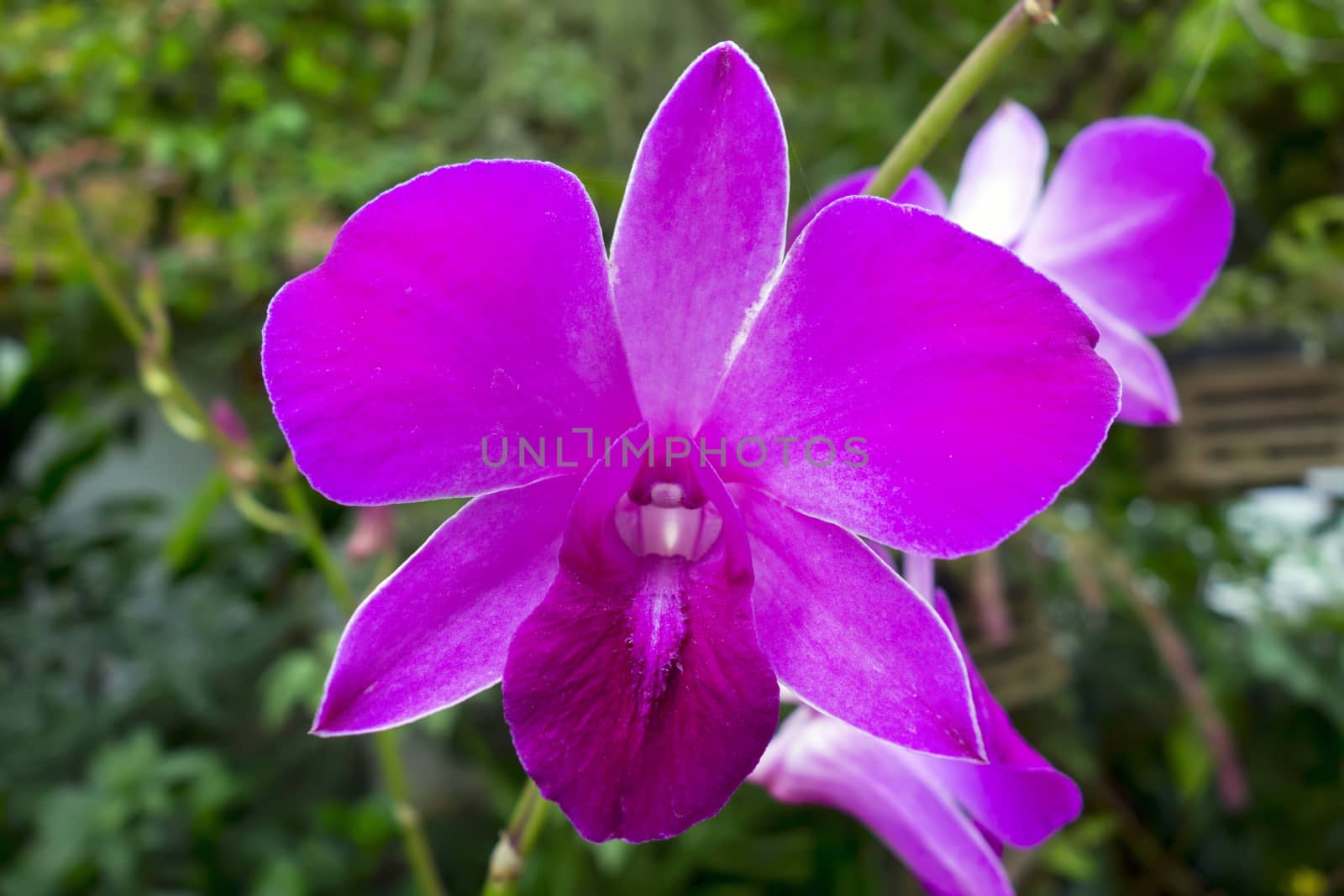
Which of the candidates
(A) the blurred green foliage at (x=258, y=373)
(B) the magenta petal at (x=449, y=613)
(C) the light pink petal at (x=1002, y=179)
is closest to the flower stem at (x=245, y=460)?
(A) the blurred green foliage at (x=258, y=373)

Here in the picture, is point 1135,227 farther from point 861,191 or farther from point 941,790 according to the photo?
point 941,790

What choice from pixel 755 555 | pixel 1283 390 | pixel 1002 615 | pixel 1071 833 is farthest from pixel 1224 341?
pixel 755 555

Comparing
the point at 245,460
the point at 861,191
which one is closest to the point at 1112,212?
the point at 861,191

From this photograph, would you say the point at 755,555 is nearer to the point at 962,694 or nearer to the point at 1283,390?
the point at 962,694

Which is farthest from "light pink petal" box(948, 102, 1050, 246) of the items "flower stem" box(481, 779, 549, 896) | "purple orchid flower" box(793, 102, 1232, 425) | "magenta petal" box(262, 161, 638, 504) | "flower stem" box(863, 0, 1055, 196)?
"flower stem" box(481, 779, 549, 896)

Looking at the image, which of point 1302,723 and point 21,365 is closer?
point 21,365

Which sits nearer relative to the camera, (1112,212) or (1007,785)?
(1007,785)

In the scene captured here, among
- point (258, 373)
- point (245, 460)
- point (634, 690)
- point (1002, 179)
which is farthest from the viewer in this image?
point (258, 373)
